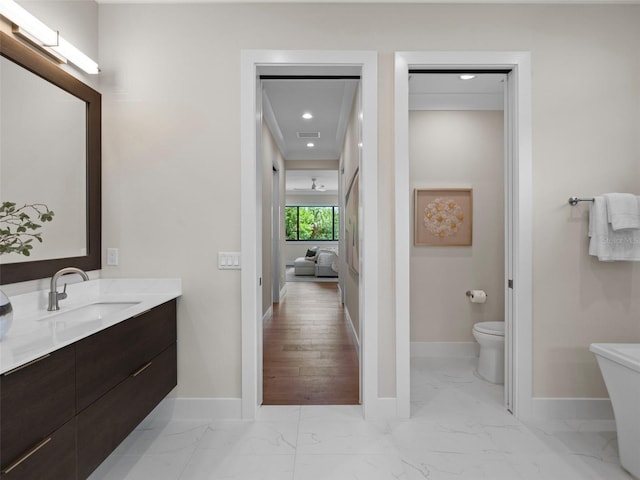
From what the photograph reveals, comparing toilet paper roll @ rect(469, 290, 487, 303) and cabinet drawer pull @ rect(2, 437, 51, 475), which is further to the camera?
toilet paper roll @ rect(469, 290, 487, 303)

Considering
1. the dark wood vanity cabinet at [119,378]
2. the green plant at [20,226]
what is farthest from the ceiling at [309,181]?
the green plant at [20,226]

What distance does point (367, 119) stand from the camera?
87.8 inches

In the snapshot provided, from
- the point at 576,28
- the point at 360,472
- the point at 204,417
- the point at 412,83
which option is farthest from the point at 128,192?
the point at 576,28

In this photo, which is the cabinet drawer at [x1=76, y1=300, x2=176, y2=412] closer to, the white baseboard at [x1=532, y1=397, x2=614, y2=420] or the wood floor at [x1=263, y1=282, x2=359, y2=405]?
the wood floor at [x1=263, y1=282, x2=359, y2=405]

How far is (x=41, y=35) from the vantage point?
170 cm

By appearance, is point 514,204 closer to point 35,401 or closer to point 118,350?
point 118,350

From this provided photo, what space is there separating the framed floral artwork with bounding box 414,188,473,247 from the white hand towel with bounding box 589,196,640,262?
4.23 ft

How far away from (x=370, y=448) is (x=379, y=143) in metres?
1.78

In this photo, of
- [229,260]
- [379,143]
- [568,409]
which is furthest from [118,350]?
[568,409]

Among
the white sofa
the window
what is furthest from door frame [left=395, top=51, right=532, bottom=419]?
the window

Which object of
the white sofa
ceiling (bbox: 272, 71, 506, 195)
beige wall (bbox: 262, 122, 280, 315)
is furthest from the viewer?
the white sofa

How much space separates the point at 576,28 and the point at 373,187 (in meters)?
1.62

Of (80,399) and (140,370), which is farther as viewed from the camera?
(140,370)

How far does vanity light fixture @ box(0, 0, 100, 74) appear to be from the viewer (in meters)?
1.56
